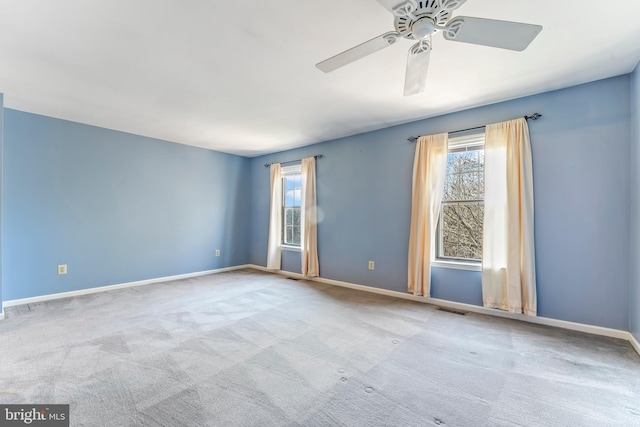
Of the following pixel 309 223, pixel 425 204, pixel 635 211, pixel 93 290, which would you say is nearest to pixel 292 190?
pixel 309 223

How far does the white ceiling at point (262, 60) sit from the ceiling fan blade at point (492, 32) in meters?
0.29

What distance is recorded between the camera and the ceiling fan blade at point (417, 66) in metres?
1.79

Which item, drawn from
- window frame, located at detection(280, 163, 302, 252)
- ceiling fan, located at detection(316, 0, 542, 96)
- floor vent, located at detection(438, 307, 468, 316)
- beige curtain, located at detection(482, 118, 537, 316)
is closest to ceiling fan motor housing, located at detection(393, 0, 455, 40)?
ceiling fan, located at detection(316, 0, 542, 96)

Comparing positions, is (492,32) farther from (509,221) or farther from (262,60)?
(509,221)

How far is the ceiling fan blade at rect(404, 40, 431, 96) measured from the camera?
179cm

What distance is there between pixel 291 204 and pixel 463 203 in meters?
3.21

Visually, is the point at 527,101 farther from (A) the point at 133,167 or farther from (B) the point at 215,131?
(A) the point at 133,167

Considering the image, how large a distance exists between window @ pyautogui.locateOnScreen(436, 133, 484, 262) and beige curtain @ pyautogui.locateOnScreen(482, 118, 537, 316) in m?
0.22

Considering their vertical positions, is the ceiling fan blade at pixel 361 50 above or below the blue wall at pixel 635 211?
above

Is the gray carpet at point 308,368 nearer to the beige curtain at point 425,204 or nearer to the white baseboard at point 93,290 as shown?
the white baseboard at point 93,290

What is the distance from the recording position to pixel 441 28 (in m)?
1.62

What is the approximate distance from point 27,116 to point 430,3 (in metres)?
4.80

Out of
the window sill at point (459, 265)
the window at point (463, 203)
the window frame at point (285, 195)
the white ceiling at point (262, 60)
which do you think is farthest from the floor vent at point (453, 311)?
Answer: the window frame at point (285, 195)

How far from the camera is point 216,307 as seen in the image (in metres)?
3.40
